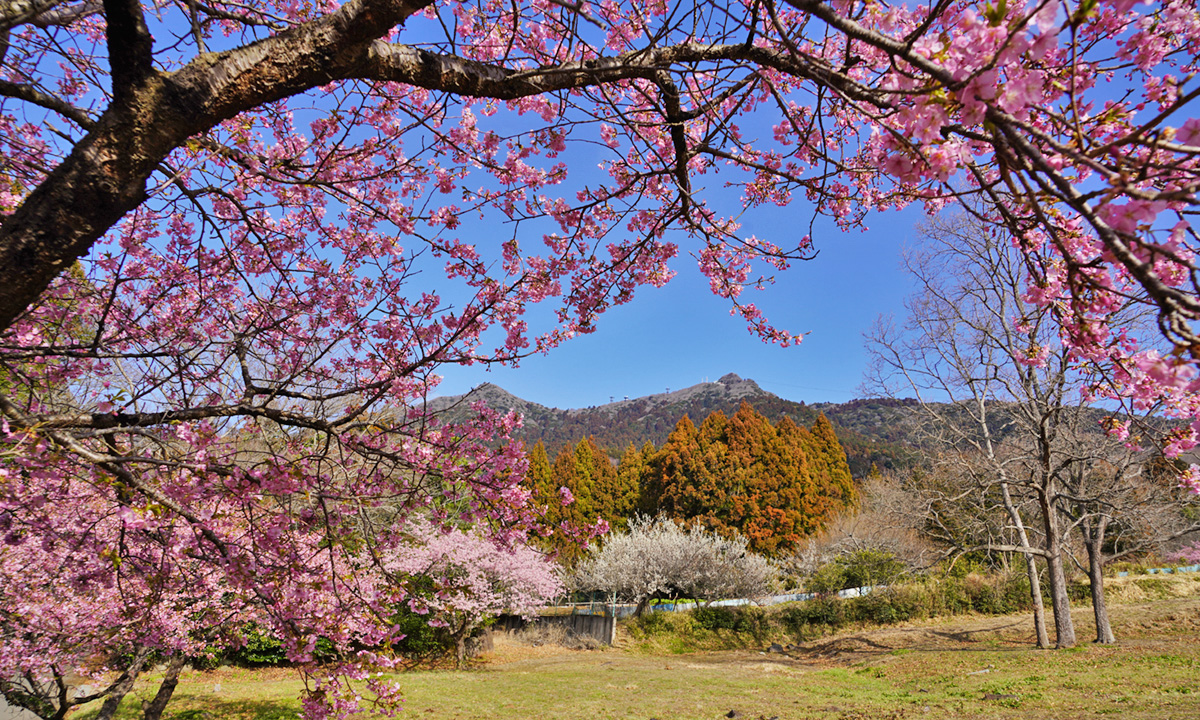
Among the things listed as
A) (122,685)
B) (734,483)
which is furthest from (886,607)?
(122,685)

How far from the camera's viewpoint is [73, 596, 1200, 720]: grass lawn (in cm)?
594

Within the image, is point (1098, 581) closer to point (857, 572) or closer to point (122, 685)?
point (857, 572)

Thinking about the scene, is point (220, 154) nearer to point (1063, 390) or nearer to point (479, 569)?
point (1063, 390)

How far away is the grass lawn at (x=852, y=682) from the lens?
5941 millimetres

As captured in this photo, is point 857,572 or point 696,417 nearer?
point 857,572

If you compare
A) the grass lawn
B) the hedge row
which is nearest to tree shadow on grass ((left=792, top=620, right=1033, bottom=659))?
the grass lawn

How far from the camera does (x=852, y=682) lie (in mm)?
8875

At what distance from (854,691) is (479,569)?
10.4 metres

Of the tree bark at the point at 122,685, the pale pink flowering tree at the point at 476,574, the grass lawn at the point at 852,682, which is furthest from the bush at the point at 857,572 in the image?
the tree bark at the point at 122,685

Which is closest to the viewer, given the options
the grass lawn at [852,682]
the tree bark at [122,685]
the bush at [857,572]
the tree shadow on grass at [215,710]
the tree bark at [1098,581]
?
the tree bark at [122,685]

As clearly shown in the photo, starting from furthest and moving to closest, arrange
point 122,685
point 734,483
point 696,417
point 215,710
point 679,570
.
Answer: point 696,417 → point 734,483 → point 679,570 → point 215,710 → point 122,685

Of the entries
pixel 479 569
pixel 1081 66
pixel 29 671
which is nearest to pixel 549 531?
pixel 1081 66

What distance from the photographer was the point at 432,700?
9031 mm

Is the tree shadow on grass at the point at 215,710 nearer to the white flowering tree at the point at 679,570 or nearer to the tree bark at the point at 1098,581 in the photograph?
the white flowering tree at the point at 679,570
